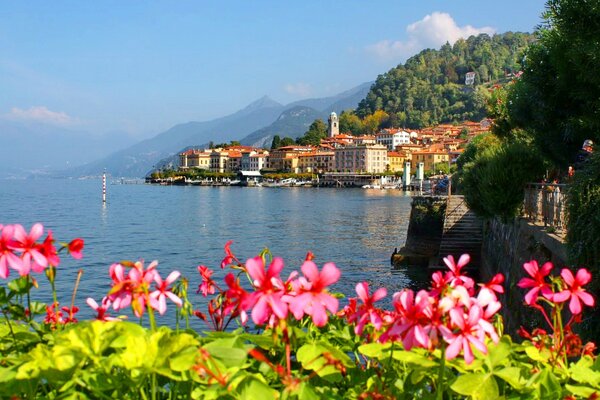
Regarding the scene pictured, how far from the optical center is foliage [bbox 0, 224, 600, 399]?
1703mm

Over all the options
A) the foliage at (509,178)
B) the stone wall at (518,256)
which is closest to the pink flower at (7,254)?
the stone wall at (518,256)

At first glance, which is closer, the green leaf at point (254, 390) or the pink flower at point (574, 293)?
the green leaf at point (254, 390)

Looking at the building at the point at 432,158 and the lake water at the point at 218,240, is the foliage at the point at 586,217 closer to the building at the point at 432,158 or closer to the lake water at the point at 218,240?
the lake water at the point at 218,240

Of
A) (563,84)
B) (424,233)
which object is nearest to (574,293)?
(563,84)

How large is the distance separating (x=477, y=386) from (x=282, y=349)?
0.74 m

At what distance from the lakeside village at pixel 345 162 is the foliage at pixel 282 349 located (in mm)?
128930

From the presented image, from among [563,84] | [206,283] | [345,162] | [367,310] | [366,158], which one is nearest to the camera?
[367,310]

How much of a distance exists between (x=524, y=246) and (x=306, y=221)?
4025 cm

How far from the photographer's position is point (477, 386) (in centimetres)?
189

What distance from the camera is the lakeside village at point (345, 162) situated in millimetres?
153250

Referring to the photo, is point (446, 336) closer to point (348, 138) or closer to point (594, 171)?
point (594, 171)

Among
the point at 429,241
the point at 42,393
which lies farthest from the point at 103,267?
the point at 42,393

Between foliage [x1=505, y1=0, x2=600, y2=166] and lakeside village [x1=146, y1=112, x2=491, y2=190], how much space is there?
116m

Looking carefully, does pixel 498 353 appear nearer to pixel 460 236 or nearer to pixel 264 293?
pixel 264 293
